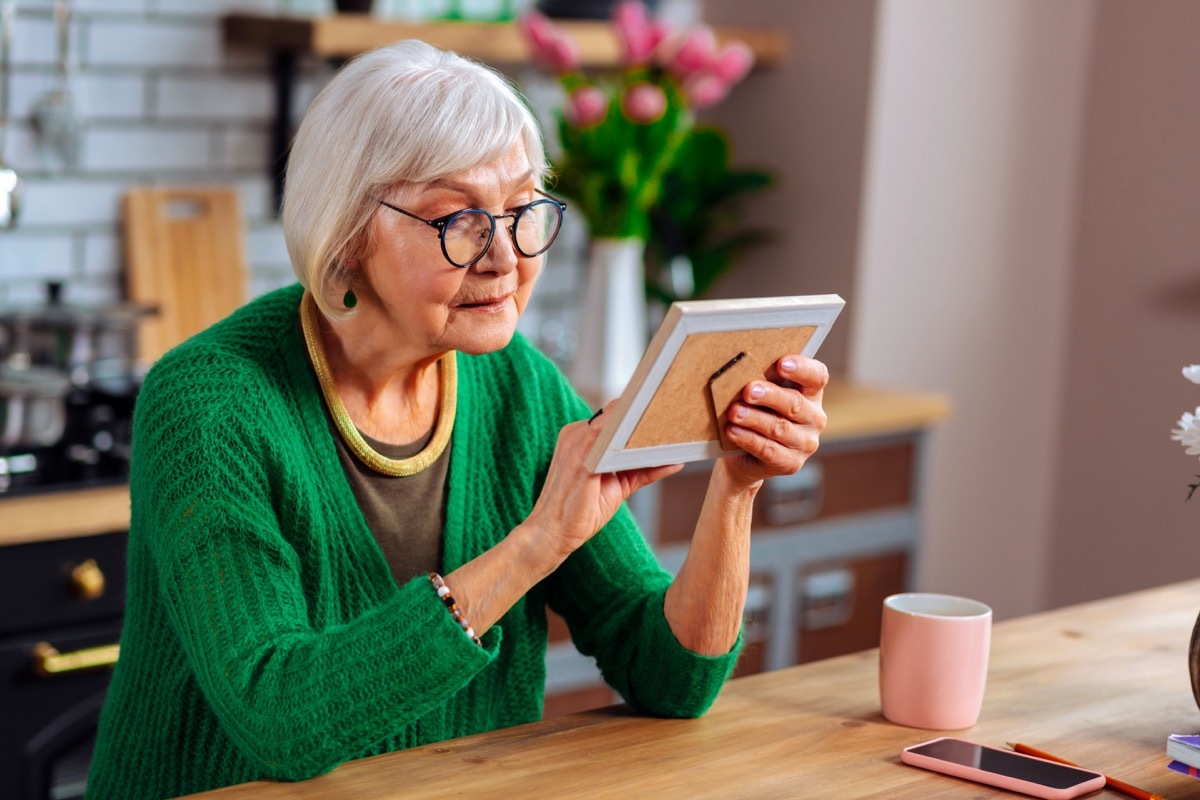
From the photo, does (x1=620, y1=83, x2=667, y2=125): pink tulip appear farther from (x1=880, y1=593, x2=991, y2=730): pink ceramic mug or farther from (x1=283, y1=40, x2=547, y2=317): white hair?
(x1=880, y1=593, x2=991, y2=730): pink ceramic mug

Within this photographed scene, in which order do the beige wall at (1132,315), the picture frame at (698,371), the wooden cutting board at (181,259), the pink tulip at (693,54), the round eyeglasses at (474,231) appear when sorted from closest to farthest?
the picture frame at (698,371) < the round eyeglasses at (474,231) < the wooden cutting board at (181,259) < the pink tulip at (693,54) < the beige wall at (1132,315)

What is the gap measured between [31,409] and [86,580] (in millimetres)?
302

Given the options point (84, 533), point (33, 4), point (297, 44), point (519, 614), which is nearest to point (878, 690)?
point (519, 614)

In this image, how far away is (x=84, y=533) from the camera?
6.87ft

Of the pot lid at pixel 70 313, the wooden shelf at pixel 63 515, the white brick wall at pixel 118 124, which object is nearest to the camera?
the wooden shelf at pixel 63 515

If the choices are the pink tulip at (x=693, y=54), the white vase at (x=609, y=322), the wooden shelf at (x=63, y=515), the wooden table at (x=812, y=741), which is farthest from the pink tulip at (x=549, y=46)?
the wooden table at (x=812, y=741)

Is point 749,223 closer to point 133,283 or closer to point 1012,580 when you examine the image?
point 1012,580

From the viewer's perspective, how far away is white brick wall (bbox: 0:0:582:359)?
2.64 meters

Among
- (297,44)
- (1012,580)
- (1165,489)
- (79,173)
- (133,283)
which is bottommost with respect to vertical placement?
(1012,580)

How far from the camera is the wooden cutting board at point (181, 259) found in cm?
275

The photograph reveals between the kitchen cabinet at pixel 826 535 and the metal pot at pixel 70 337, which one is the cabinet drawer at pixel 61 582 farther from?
the kitchen cabinet at pixel 826 535

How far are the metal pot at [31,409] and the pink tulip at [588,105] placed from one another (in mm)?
1087

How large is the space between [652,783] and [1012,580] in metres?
2.52

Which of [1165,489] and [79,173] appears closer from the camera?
[79,173]
